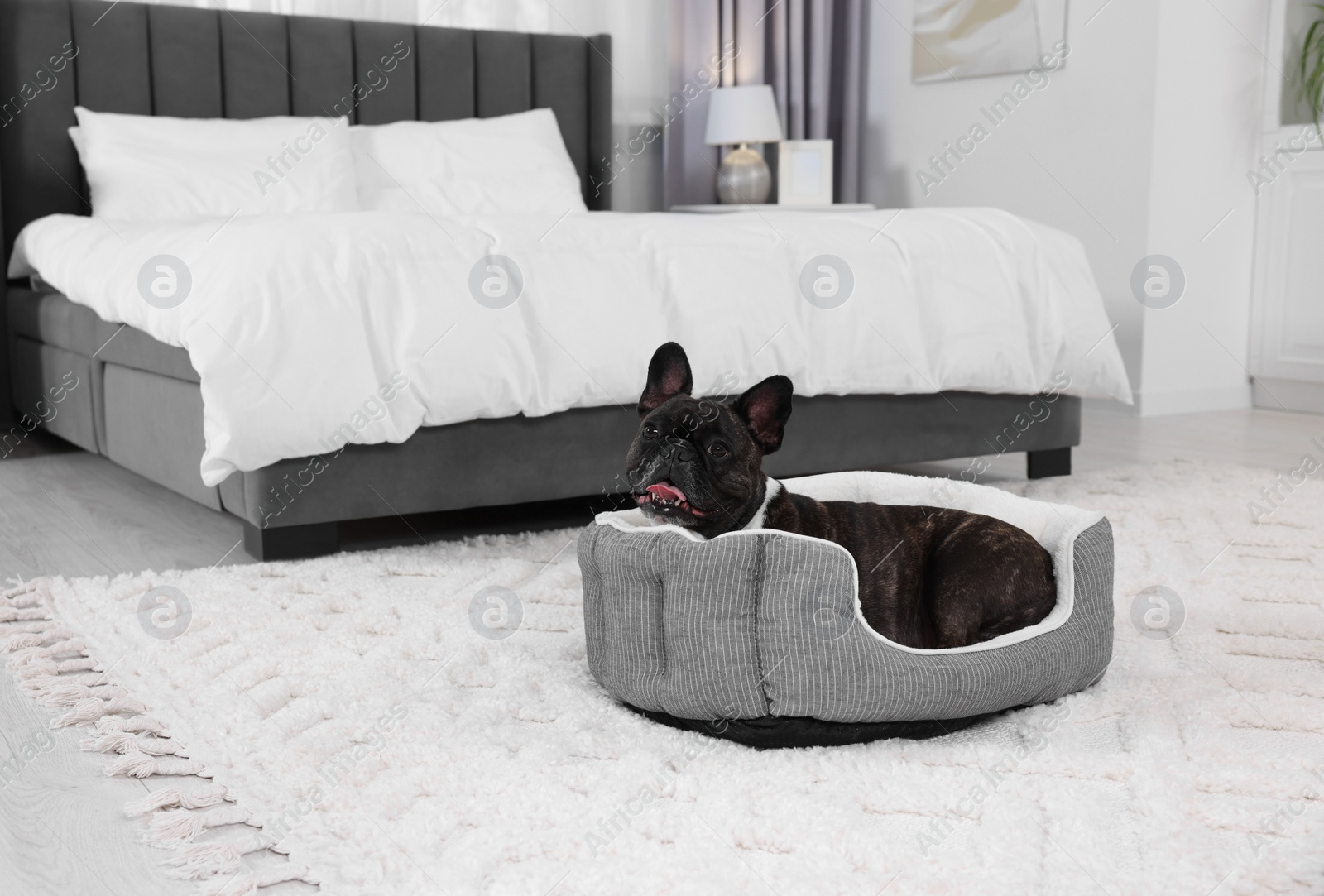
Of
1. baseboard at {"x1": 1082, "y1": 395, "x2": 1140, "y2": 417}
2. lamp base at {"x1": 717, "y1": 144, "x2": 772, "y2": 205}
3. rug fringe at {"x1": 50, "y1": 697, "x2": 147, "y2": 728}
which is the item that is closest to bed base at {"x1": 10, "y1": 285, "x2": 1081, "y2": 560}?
rug fringe at {"x1": 50, "y1": 697, "x2": 147, "y2": 728}

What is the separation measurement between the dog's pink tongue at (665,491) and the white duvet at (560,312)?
37.2 inches

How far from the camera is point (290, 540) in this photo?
90.8 inches

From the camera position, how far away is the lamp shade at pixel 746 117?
195 inches

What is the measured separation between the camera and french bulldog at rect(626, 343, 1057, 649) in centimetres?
149

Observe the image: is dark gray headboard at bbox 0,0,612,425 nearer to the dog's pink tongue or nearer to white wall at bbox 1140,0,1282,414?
white wall at bbox 1140,0,1282,414

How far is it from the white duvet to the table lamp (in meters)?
1.96

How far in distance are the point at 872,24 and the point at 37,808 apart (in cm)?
498

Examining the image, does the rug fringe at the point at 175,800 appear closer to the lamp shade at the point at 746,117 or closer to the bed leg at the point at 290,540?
the bed leg at the point at 290,540

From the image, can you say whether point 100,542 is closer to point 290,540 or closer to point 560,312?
point 290,540

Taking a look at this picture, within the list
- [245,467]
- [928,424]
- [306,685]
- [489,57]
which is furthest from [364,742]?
[489,57]

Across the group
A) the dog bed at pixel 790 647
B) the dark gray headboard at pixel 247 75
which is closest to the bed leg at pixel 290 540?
the dog bed at pixel 790 647

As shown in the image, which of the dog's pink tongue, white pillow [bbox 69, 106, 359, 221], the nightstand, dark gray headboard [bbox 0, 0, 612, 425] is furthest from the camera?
the nightstand

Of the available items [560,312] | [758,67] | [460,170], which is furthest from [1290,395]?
[560,312]

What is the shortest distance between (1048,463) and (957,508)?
5.26 feet
